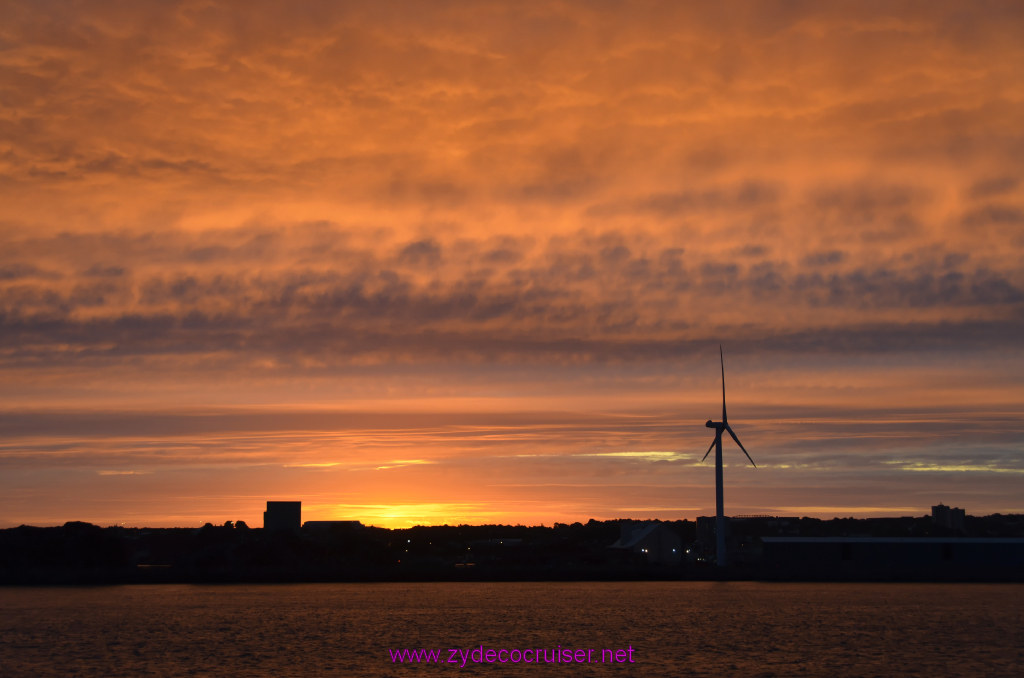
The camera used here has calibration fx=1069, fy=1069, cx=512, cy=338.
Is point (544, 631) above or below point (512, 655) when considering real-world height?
above

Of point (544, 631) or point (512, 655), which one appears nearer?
point (512, 655)

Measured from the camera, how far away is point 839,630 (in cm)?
11538

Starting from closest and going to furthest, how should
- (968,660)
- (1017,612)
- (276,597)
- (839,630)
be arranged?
(968,660) → (839,630) → (1017,612) → (276,597)

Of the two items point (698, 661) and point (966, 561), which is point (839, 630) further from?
point (966, 561)

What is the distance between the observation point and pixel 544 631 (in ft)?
378

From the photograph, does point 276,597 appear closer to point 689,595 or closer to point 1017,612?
point 689,595

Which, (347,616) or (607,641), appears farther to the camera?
(347,616)

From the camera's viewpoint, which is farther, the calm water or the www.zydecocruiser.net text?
the www.zydecocruiser.net text

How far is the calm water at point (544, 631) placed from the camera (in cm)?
8831

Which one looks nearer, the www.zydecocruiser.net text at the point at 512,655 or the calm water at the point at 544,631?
the calm water at the point at 544,631

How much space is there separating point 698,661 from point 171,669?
145 ft

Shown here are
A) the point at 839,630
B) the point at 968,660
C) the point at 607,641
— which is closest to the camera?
the point at 968,660

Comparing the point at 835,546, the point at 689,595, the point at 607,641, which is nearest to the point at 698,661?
the point at 607,641

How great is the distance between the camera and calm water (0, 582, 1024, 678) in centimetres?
8831
